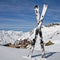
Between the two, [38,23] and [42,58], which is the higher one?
[38,23]

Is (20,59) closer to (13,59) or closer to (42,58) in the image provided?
(13,59)

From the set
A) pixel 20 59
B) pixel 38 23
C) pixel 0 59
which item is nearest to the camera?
pixel 0 59

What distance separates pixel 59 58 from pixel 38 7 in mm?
2269

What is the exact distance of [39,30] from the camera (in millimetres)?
9125

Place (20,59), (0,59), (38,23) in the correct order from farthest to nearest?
1. (38,23)
2. (20,59)
3. (0,59)

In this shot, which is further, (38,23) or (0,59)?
(38,23)

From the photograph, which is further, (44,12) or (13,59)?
(44,12)

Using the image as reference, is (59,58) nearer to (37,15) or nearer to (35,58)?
(35,58)

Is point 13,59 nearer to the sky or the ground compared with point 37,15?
nearer to the ground

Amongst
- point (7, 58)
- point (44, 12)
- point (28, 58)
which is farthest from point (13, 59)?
point (44, 12)

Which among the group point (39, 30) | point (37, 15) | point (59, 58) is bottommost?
point (59, 58)

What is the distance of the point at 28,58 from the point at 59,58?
50.7 inches

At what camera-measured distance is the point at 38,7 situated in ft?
30.0

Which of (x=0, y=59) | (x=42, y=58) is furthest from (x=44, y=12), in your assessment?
(x=0, y=59)
